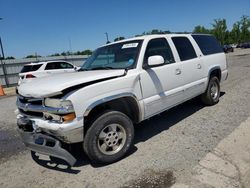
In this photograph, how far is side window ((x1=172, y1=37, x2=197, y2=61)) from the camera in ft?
16.9

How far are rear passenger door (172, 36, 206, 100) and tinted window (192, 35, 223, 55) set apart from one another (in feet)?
1.18

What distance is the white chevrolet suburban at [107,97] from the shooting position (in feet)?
10.8

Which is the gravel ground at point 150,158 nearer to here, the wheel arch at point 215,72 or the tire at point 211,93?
the tire at point 211,93

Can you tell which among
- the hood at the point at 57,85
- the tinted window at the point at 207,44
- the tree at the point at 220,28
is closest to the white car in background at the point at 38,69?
the tinted window at the point at 207,44

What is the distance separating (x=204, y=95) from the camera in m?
6.25

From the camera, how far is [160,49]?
476 cm

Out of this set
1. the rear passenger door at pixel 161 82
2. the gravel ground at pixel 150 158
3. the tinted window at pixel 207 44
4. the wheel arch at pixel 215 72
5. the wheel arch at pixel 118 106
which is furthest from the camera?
the wheel arch at pixel 215 72

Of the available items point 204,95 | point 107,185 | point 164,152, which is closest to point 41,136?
point 107,185

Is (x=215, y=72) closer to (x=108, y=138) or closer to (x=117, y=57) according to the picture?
(x=117, y=57)

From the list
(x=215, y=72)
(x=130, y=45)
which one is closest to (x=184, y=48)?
(x=130, y=45)

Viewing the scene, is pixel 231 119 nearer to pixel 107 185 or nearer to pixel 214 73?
pixel 214 73

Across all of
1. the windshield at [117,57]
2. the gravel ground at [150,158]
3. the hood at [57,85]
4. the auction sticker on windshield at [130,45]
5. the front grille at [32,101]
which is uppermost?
the auction sticker on windshield at [130,45]

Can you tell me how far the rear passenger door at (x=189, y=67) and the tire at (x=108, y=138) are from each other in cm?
190

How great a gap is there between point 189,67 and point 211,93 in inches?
61.6
